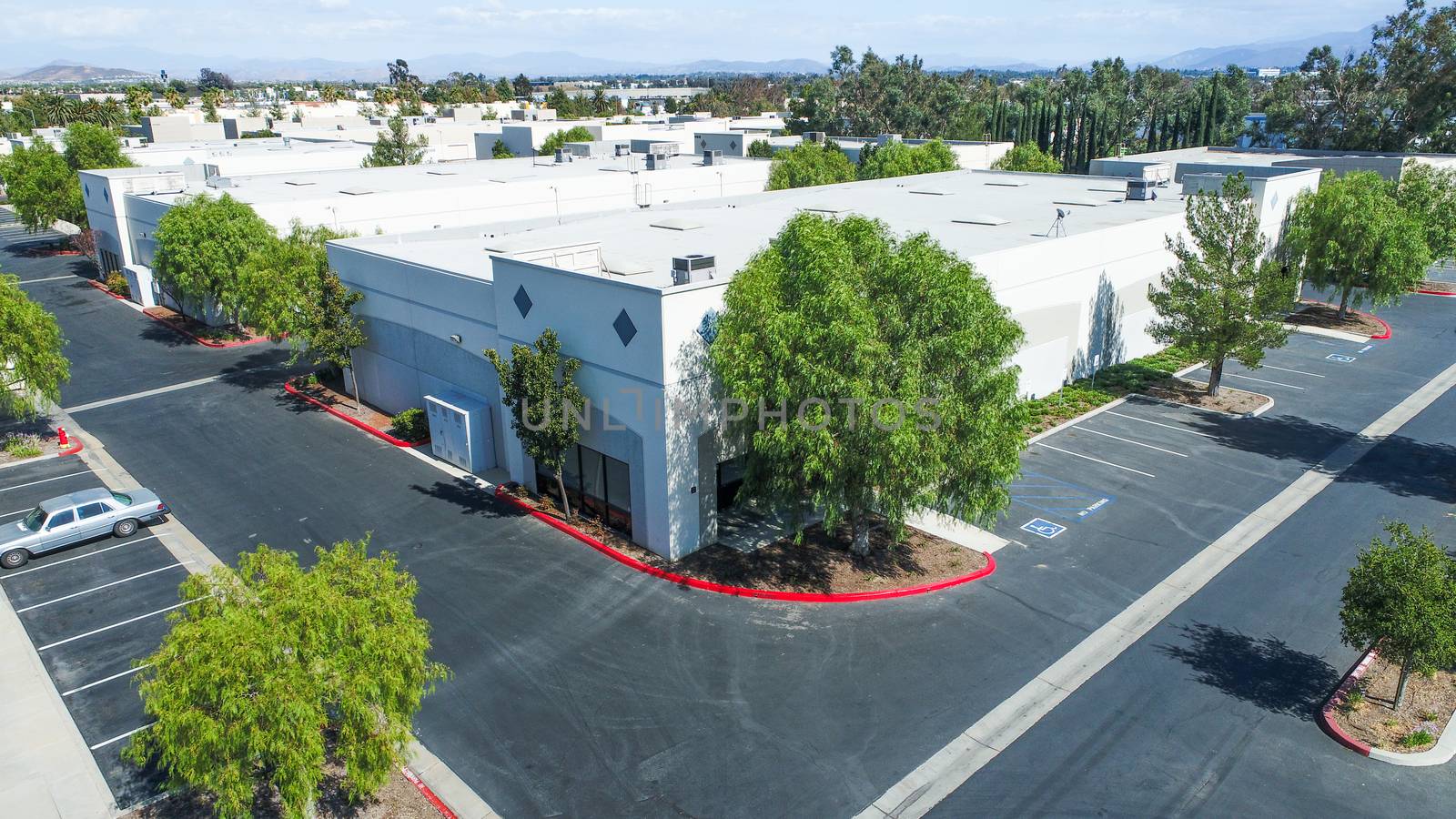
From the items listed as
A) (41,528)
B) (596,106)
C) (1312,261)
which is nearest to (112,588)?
(41,528)

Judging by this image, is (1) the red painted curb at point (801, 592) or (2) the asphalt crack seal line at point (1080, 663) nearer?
(2) the asphalt crack seal line at point (1080, 663)

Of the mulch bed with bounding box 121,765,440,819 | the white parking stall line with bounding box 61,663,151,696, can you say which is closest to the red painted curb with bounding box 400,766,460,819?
the mulch bed with bounding box 121,765,440,819

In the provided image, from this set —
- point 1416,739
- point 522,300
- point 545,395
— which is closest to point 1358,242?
point 1416,739

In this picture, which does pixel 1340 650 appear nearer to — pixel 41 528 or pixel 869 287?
pixel 869 287

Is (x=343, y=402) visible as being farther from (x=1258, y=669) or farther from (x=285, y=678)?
(x=1258, y=669)

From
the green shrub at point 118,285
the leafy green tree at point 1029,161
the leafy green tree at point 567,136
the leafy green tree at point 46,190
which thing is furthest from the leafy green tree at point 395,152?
the leafy green tree at point 1029,161

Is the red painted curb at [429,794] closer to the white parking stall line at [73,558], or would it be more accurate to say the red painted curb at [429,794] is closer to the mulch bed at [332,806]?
the mulch bed at [332,806]

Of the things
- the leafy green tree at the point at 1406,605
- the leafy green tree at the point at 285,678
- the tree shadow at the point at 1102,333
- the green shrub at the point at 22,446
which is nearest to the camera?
the leafy green tree at the point at 285,678
